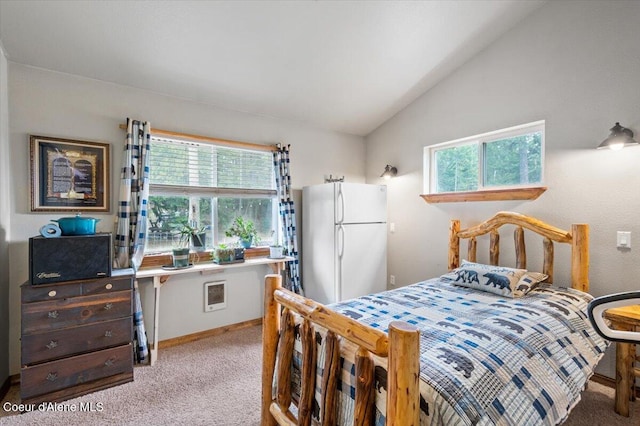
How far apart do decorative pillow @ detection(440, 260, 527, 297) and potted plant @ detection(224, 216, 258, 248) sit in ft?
7.11

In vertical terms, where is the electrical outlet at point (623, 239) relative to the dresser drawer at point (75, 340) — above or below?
above

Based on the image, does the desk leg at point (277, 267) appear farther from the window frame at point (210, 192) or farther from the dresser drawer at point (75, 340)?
the dresser drawer at point (75, 340)

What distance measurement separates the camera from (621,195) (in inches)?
89.1

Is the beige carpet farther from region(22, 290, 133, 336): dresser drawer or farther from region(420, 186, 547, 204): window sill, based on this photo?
region(420, 186, 547, 204): window sill

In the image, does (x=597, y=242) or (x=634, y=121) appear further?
(x=597, y=242)

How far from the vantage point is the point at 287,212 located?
3605 mm

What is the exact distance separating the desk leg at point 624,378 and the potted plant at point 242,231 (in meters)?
3.17

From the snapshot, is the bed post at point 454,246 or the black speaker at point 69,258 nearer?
the black speaker at point 69,258

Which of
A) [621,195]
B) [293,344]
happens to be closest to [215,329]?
[293,344]

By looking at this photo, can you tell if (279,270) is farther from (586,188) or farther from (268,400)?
(586,188)

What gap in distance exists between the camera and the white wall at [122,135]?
2342 millimetres

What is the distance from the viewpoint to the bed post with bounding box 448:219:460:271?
3.13 m

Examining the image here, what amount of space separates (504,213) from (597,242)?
0.68m

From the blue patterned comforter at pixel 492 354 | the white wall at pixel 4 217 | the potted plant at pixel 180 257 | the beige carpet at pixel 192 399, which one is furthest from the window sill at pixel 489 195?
the white wall at pixel 4 217
